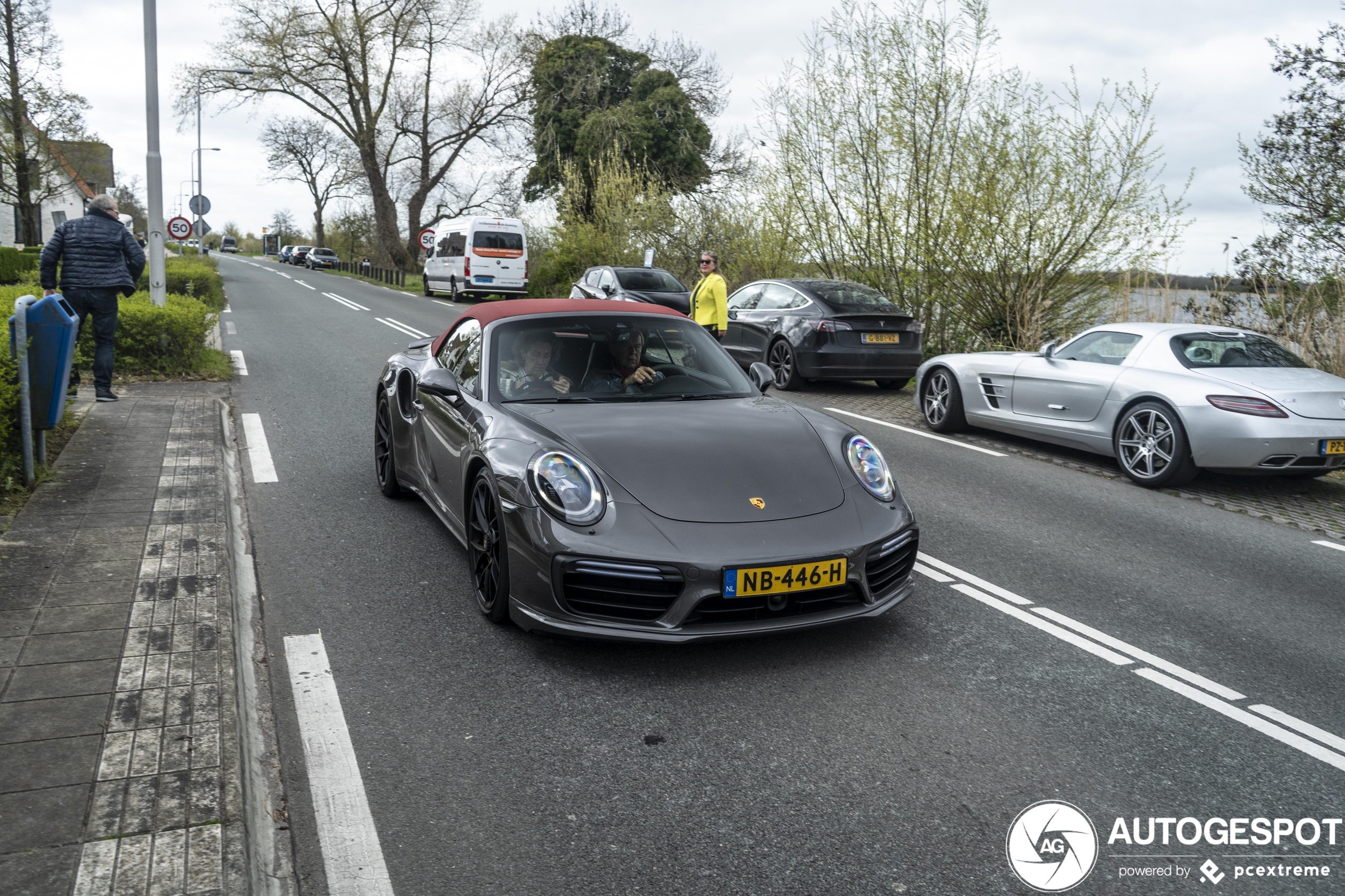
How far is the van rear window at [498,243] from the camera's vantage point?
30312 mm

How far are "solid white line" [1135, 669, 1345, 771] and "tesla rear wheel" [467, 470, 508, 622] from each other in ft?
8.51

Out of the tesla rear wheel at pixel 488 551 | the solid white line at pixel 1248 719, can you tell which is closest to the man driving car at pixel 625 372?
the tesla rear wheel at pixel 488 551

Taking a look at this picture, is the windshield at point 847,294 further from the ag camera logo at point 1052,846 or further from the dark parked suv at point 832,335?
the ag camera logo at point 1052,846

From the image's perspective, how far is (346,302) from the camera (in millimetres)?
27734

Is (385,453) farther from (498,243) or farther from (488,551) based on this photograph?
(498,243)

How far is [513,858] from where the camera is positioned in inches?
107

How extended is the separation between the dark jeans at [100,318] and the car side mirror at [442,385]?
5.69m

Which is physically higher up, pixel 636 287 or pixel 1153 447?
pixel 636 287

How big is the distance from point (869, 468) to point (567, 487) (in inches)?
54.1

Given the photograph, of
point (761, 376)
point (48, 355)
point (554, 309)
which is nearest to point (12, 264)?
point (48, 355)

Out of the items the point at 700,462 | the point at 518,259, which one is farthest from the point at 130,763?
the point at 518,259

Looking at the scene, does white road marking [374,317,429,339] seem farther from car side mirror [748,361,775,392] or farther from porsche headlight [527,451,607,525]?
porsche headlight [527,451,607,525]

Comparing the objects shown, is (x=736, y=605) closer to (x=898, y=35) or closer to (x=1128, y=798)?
(x=1128, y=798)

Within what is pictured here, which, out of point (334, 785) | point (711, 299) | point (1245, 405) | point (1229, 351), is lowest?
point (334, 785)
